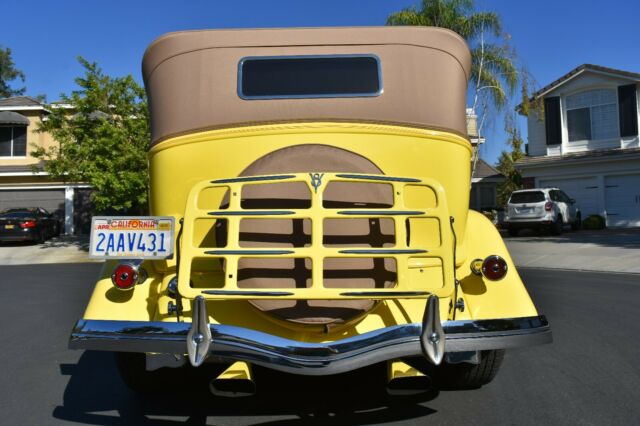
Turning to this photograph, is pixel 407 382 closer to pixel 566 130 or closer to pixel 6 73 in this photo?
pixel 566 130

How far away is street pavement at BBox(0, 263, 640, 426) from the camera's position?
3531 millimetres

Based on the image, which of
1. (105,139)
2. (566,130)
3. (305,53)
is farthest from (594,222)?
(305,53)

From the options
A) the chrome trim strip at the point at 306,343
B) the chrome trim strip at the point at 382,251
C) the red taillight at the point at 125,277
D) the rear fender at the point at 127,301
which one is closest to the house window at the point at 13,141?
the rear fender at the point at 127,301

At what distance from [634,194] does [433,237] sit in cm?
2088

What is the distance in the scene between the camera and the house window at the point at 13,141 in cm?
2489

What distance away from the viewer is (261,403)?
150 inches

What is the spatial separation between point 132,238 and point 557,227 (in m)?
18.3

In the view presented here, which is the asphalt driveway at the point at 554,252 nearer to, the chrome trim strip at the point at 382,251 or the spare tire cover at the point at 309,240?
the spare tire cover at the point at 309,240

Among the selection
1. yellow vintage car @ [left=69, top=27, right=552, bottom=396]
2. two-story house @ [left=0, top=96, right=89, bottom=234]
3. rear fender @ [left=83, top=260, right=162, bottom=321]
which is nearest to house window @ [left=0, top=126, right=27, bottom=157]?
two-story house @ [left=0, top=96, right=89, bottom=234]

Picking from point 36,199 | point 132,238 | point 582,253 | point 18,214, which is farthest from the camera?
point 36,199

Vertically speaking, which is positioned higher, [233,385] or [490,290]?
[490,290]

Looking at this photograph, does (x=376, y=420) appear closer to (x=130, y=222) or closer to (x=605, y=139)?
(x=130, y=222)

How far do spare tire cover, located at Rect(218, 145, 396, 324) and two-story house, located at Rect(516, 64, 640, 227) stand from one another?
20.7 meters

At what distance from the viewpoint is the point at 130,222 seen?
10.4ft
